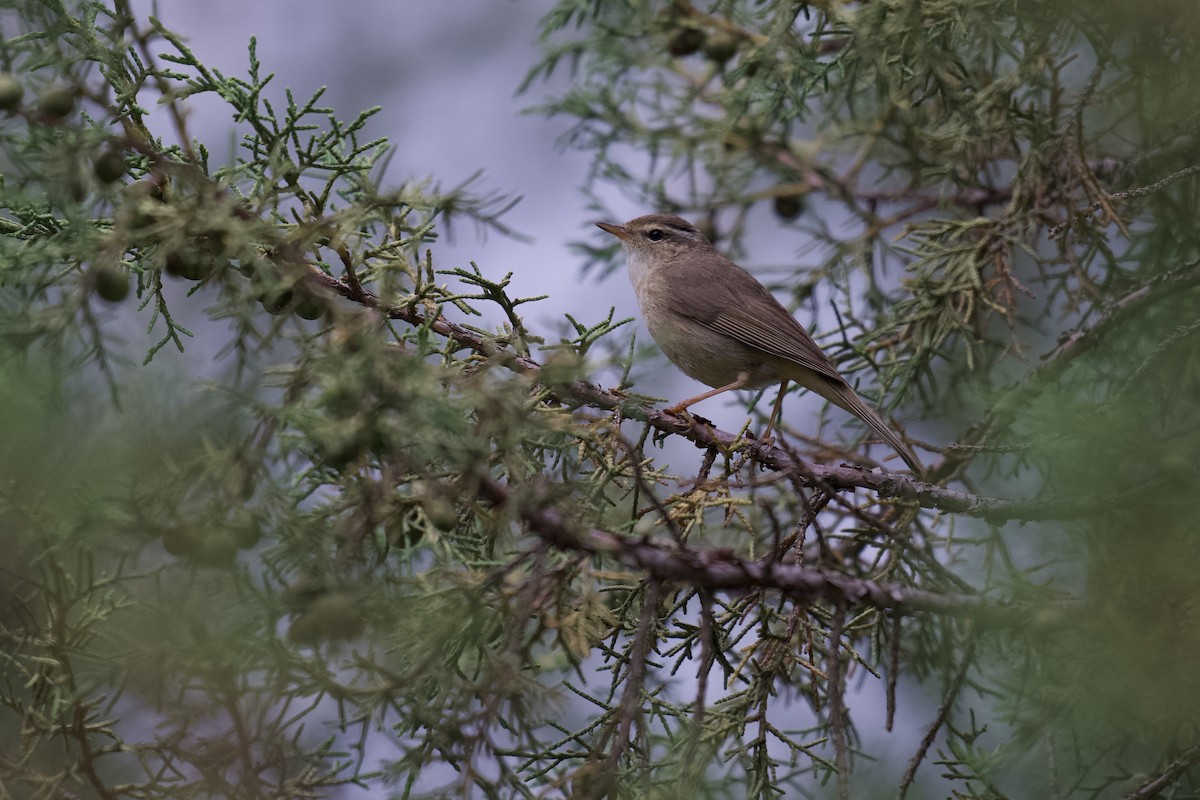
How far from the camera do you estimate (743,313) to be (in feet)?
18.3

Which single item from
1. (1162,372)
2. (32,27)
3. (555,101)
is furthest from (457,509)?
(555,101)

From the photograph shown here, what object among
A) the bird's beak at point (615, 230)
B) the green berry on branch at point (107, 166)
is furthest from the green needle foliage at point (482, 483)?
the bird's beak at point (615, 230)

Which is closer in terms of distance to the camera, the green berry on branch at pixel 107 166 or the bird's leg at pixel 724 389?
the green berry on branch at pixel 107 166

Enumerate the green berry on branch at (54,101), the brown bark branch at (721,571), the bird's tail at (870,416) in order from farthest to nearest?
1. the bird's tail at (870,416)
2. the green berry on branch at (54,101)
3. the brown bark branch at (721,571)

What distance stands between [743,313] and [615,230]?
1122 millimetres

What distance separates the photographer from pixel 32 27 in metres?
3.08

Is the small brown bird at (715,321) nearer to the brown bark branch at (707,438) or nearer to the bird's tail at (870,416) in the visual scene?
the bird's tail at (870,416)

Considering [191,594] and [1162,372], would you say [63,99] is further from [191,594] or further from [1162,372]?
[1162,372]

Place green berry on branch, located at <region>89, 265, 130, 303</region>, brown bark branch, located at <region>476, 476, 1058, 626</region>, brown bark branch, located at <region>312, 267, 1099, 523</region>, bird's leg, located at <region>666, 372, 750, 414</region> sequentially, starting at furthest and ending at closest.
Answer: bird's leg, located at <region>666, 372, 750, 414</region>
brown bark branch, located at <region>312, 267, 1099, 523</region>
green berry on branch, located at <region>89, 265, 130, 303</region>
brown bark branch, located at <region>476, 476, 1058, 626</region>

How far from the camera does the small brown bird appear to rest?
5.11m

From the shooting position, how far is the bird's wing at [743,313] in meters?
5.11

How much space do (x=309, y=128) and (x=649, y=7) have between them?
11.1ft

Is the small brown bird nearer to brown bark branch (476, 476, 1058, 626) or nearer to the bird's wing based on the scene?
the bird's wing

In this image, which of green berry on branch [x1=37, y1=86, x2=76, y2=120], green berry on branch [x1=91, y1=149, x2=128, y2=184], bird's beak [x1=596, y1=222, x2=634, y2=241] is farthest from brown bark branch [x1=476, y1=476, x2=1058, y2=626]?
bird's beak [x1=596, y1=222, x2=634, y2=241]
